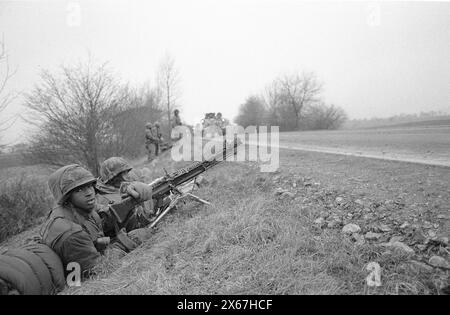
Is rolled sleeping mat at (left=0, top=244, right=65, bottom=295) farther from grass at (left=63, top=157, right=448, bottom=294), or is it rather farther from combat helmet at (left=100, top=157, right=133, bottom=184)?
combat helmet at (left=100, top=157, right=133, bottom=184)

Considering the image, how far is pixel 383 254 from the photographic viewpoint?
2.13 metres

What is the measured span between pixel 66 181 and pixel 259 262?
2.30m

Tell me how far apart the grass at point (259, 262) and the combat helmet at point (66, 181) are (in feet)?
3.01

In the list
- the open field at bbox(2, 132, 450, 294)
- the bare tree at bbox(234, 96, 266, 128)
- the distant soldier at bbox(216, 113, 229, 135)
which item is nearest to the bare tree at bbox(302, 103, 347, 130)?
the bare tree at bbox(234, 96, 266, 128)

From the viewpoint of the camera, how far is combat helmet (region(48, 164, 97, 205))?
2.77 meters

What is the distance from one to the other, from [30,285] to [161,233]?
5.76ft

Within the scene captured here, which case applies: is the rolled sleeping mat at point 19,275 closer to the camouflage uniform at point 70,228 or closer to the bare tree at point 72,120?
the camouflage uniform at point 70,228

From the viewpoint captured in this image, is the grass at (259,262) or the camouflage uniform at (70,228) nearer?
the grass at (259,262)

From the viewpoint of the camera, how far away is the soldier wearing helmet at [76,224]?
2494 millimetres

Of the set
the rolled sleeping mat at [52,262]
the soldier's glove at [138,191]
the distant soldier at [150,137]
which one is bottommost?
the rolled sleeping mat at [52,262]

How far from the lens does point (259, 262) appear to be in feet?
7.33

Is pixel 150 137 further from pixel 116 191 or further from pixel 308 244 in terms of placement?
pixel 308 244

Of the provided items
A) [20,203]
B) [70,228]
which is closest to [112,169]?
[70,228]

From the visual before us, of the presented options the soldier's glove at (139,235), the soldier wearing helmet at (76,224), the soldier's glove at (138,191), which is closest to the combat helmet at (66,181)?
the soldier wearing helmet at (76,224)
